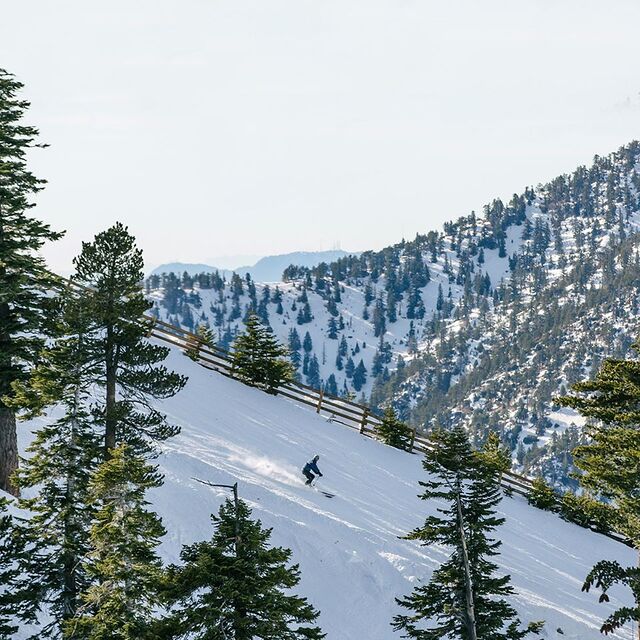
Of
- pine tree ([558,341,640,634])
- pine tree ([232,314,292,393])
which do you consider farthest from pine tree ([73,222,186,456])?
pine tree ([232,314,292,393])

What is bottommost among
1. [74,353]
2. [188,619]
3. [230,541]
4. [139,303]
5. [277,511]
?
[277,511]

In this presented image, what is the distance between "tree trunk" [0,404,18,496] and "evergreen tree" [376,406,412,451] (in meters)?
21.3

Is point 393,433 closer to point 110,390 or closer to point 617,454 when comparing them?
point 617,454

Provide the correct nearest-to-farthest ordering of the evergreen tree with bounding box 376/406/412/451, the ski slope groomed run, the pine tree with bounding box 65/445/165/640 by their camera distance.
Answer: the pine tree with bounding box 65/445/165/640 < the ski slope groomed run < the evergreen tree with bounding box 376/406/412/451

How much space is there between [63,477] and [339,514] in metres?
13.2

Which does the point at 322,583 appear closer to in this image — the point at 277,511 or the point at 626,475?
the point at 277,511

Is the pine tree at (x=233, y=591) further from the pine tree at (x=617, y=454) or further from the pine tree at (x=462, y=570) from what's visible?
the pine tree at (x=617, y=454)

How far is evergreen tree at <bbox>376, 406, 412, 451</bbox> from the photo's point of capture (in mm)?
38750

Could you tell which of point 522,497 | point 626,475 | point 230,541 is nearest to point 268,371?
point 522,497

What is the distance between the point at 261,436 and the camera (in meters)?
33.8

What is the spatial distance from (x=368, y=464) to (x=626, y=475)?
16.2m

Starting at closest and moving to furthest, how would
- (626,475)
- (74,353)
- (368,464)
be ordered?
(74,353) < (626,475) < (368,464)

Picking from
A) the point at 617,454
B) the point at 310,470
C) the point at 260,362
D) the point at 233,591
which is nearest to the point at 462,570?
the point at 617,454

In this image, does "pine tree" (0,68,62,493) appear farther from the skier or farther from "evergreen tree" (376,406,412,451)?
"evergreen tree" (376,406,412,451)
